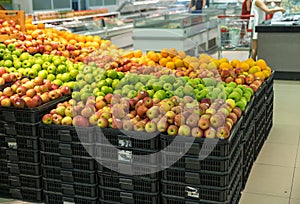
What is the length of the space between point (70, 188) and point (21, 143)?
53cm

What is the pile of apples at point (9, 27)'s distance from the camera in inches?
218

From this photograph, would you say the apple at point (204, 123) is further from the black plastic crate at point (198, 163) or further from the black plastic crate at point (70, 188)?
the black plastic crate at point (70, 188)

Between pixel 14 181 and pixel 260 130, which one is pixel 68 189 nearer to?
pixel 14 181

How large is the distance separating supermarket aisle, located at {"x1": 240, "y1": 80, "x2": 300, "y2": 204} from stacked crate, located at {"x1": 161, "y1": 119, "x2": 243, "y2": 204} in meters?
0.52

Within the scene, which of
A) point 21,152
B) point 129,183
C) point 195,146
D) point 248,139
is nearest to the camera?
point 195,146

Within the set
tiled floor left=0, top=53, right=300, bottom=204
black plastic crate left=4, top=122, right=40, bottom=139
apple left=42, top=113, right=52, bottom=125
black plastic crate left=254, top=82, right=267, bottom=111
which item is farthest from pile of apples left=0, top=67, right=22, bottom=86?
black plastic crate left=254, top=82, right=267, bottom=111

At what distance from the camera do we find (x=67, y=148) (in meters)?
3.27

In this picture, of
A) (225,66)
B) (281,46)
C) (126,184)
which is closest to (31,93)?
(126,184)

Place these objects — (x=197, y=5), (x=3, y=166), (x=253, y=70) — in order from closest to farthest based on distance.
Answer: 1. (x=3, y=166)
2. (x=253, y=70)
3. (x=197, y=5)

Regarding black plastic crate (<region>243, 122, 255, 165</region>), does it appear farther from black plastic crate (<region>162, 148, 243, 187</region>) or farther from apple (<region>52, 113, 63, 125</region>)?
apple (<region>52, 113, 63, 125</region>)

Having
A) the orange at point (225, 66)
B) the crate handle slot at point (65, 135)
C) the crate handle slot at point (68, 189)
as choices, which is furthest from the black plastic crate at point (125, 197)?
the orange at point (225, 66)

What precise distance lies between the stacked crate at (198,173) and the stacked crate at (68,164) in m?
0.56

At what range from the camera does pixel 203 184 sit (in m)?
2.99

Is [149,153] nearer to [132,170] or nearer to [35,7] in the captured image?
[132,170]
